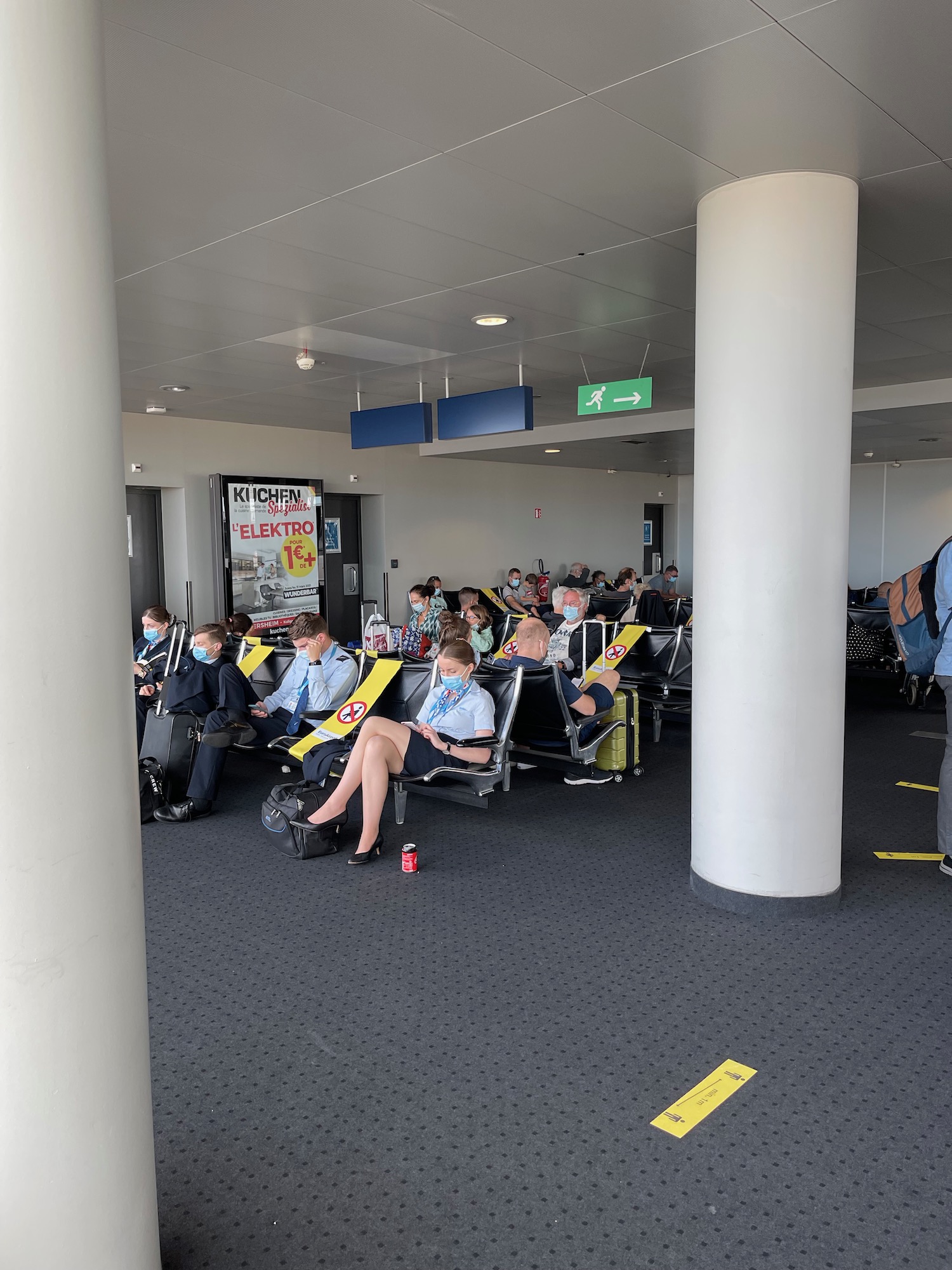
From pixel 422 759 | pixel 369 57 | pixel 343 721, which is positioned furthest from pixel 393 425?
pixel 369 57

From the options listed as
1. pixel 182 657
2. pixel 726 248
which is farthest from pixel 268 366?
pixel 726 248

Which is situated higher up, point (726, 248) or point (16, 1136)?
point (726, 248)

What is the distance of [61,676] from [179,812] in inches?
176

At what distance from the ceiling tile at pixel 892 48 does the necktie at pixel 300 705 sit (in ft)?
15.7

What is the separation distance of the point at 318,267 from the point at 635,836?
3869mm

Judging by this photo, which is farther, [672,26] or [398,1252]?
[672,26]

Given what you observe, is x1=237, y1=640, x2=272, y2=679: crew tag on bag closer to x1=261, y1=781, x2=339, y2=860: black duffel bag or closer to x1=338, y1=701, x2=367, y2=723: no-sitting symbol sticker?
x1=338, y1=701, x2=367, y2=723: no-sitting symbol sticker

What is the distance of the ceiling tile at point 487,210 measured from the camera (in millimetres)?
4113

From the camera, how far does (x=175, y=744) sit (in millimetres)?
6285

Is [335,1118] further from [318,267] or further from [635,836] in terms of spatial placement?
[318,267]

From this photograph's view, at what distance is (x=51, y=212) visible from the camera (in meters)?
1.62

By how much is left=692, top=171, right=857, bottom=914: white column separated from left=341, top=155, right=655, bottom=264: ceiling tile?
718 mm

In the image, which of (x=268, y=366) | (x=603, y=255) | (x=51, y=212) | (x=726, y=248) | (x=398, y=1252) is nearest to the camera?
(x=51, y=212)

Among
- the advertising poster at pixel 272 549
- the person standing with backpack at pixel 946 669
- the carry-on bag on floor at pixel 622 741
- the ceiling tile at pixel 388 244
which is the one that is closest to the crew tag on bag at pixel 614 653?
the carry-on bag on floor at pixel 622 741
